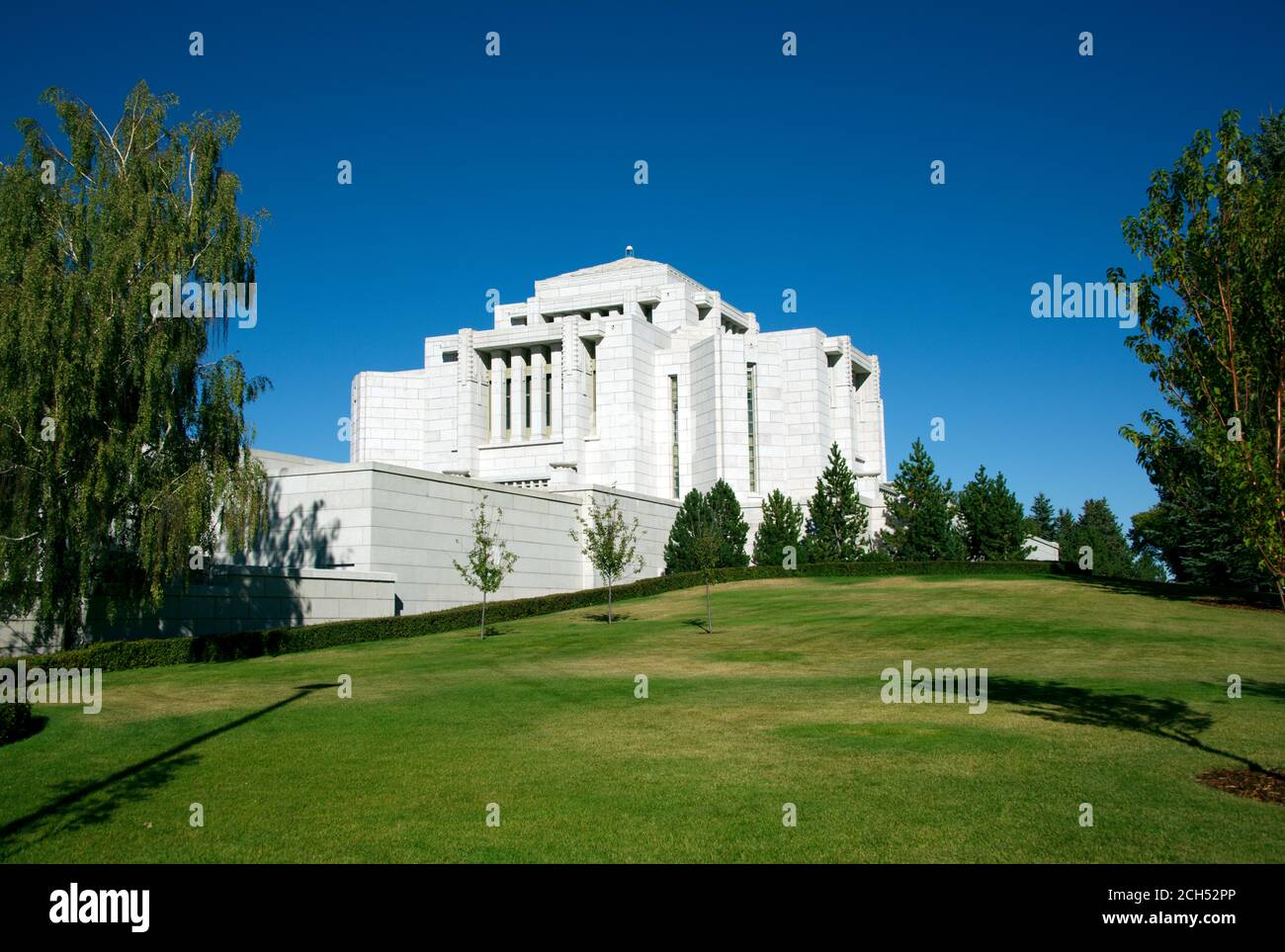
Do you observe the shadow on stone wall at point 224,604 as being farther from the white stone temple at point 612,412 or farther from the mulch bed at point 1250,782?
the mulch bed at point 1250,782

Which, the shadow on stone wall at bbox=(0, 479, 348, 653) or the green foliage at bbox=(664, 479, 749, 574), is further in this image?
the green foliage at bbox=(664, 479, 749, 574)

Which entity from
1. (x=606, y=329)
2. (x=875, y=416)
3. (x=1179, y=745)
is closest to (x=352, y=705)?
(x=1179, y=745)

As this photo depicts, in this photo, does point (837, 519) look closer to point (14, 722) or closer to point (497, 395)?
point (497, 395)

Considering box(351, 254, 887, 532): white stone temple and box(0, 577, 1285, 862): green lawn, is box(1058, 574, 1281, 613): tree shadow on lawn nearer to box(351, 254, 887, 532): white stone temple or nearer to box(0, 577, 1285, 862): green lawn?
box(0, 577, 1285, 862): green lawn

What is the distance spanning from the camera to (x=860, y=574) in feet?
179

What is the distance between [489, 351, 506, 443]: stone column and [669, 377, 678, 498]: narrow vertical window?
13.8m

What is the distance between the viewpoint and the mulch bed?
1048 cm

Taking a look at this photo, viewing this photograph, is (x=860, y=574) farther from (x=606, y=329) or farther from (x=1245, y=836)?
(x=1245, y=836)

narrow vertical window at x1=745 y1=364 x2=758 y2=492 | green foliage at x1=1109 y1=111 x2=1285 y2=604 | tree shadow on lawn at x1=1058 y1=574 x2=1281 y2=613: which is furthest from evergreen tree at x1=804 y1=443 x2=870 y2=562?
green foliage at x1=1109 y1=111 x2=1285 y2=604

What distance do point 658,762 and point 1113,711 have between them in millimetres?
8357

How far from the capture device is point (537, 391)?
3007 inches

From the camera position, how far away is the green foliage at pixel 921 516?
60219mm

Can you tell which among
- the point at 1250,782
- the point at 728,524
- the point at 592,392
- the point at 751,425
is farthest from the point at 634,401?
the point at 1250,782
